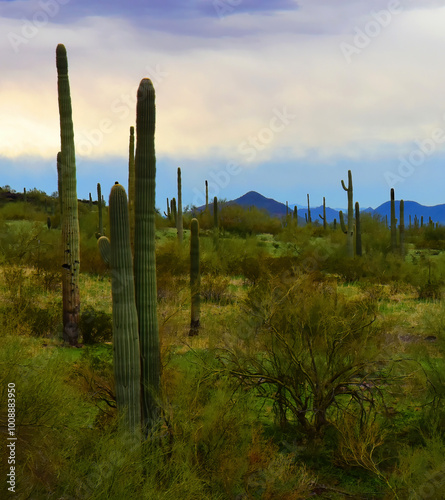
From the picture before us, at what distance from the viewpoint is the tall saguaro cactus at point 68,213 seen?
13570 mm

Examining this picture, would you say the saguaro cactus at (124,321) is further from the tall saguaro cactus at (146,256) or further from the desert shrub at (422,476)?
the desert shrub at (422,476)

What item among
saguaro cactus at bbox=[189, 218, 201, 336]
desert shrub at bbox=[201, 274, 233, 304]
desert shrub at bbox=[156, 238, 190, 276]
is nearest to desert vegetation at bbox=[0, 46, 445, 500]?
saguaro cactus at bbox=[189, 218, 201, 336]

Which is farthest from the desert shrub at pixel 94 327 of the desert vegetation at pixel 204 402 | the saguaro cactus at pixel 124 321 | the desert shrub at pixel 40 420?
the desert shrub at pixel 40 420

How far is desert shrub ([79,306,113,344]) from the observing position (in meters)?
14.3

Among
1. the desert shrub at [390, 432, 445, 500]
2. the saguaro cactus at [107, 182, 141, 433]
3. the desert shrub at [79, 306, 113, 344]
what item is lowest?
the desert shrub at [390, 432, 445, 500]

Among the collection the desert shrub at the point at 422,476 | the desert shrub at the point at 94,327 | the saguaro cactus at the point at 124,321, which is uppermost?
the saguaro cactus at the point at 124,321

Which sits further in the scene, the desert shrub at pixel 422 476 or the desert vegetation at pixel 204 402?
the desert shrub at pixel 422 476

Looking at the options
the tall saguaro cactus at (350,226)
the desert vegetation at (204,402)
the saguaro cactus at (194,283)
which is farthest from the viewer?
the tall saguaro cactus at (350,226)

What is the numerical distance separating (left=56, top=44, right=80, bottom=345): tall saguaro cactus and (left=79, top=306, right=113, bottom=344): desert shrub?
0.40 metres

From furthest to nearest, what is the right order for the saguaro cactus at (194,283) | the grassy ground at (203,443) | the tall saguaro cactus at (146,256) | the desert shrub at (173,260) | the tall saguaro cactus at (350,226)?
the tall saguaro cactus at (350,226) < the desert shrub at (173,260) < the saguaro cactus at (194,283) < the tall saguaro cactus at (146,256) < the grassy ground at (203,443)

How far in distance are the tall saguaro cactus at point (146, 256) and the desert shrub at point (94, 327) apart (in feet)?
22.5

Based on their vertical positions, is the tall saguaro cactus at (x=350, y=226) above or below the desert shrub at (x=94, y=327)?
above

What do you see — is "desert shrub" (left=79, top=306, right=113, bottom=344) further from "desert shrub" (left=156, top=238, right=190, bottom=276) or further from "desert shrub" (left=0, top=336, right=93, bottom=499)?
"desert shrub" (left=0, top=336, right=93, bottom=499)

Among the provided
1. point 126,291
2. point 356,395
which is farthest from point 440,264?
point 126,291
